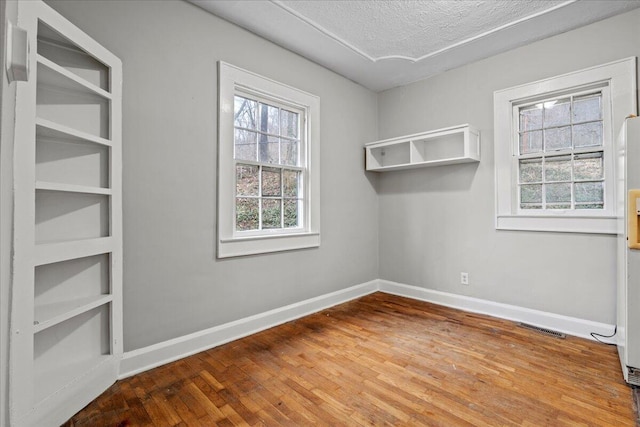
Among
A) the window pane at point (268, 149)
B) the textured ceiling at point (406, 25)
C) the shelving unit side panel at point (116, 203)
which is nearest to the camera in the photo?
the shelving unit side panel at point (116, 203)

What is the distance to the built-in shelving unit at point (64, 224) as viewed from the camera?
1355 mm

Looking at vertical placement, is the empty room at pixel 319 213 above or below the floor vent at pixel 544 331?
above

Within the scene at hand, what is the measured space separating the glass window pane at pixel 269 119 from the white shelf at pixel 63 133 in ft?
4.51

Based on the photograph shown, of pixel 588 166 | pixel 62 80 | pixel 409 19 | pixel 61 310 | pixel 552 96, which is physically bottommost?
pixel 61 310

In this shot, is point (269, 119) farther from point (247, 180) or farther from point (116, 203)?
point (116, 203)

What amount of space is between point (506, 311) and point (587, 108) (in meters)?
1.99

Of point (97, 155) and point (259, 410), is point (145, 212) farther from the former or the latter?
point (259, 410)

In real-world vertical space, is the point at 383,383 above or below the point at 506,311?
below

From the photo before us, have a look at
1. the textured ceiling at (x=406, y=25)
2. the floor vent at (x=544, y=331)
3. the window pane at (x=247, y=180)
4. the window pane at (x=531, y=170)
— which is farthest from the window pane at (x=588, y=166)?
the window pane at (x=247, y=180)

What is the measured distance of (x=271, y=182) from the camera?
9.76ft

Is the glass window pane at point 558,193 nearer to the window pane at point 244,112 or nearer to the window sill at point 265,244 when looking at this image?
the window sill at point 265,244

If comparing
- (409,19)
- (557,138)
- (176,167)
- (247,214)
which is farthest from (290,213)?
(557,138)

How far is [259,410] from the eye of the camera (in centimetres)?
168

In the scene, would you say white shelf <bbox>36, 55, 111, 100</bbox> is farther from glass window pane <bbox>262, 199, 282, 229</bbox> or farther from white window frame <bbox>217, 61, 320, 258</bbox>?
glass window pane <bbox>262, 199, 282, 229</bbox>
